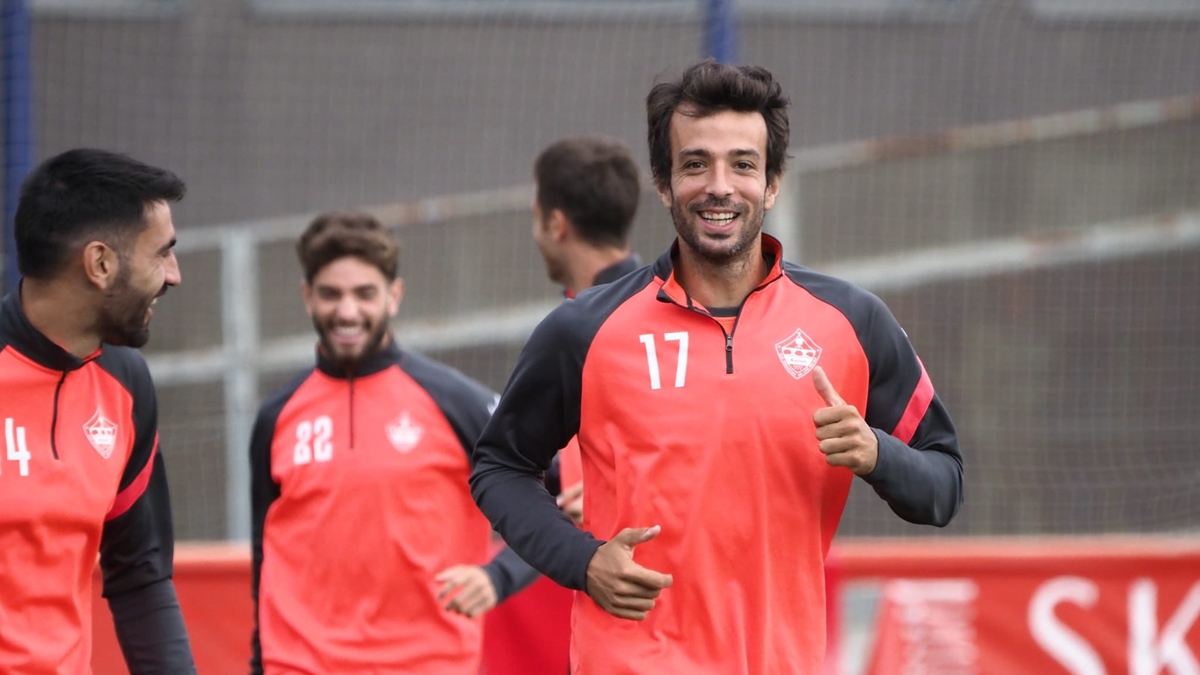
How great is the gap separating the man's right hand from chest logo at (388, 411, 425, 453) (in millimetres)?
1738

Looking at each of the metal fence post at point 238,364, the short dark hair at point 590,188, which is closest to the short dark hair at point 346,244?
the short dark hair at point 590,188

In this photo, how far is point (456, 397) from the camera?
4598 mm

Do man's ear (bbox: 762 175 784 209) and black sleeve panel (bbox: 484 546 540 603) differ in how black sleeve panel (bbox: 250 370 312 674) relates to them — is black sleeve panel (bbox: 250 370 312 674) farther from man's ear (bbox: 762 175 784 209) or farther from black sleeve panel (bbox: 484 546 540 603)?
man's ear (bbox: 762 175 784 209)

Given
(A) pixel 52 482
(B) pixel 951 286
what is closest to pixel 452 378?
(A) pixel 52 482

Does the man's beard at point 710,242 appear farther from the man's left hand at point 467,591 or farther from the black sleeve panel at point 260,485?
the black sleeve panel at point 260,485

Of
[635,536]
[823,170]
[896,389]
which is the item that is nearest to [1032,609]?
[823,170]

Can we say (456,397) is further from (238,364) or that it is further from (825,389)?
(238,364)

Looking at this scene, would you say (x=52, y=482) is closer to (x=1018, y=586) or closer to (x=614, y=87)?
(x=1018, y=586)

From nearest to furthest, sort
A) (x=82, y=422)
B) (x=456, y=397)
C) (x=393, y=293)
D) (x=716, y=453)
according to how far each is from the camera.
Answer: (x=716, y=453), (x=82, y=422), (x=456, y=397), (x=393, y=293)

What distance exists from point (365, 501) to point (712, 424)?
5.79ft

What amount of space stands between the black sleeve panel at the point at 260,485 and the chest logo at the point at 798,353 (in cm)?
211

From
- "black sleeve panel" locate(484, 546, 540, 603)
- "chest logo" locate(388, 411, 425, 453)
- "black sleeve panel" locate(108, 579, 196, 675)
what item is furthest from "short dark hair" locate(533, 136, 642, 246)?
"black sleeve panel" locate(108, 579, 196, 675)

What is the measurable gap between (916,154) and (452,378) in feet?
12.6

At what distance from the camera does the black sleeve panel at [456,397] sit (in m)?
4.54
